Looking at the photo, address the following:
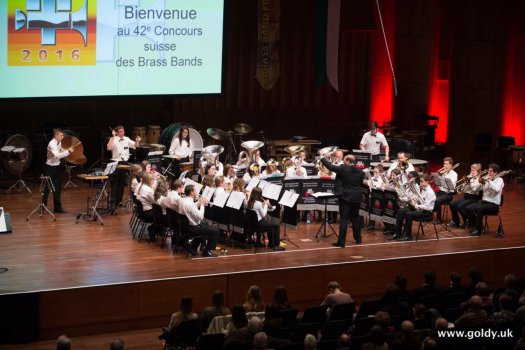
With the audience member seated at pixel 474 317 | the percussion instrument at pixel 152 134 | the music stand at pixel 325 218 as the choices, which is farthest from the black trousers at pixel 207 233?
the percussion instrument at pixel 152 134

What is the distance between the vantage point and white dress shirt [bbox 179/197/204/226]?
13297 mm

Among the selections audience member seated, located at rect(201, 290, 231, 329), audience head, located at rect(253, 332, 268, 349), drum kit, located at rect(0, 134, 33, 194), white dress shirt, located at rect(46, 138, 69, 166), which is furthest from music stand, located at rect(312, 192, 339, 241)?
audience head, located at rect(253, 332, 268, 349)

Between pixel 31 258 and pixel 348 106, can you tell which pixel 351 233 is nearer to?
pixel 31 258

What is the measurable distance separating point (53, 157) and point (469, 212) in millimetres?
6753

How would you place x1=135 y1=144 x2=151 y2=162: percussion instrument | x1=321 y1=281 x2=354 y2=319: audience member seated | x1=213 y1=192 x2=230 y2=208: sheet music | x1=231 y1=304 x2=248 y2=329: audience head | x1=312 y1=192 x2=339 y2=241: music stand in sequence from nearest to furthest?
1. x1=231 y1=304 x2=248 y2=329: audience head
2. x1=321 y1=281 x2=354 y2=319: audience member seated
3. x1=213 y1=192 x2=230 y2=208: sheet music
4. x1=312 y1=192 x2=339 y2=241: music stand
5. x1=135 y1=144 x2=151 y2=162: percussion instrument

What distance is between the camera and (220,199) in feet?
46.5

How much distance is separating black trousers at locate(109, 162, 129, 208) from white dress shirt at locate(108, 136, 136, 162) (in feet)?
0.90

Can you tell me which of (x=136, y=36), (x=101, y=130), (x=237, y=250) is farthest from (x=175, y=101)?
(x=237, y=250)

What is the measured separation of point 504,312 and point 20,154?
10192 mm

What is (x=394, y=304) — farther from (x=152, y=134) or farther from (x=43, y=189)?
(x=152, y=134)

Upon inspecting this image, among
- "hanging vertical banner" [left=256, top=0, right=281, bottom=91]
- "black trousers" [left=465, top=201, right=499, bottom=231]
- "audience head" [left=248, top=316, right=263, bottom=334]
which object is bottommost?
"audience head" [left=248, top=316, right=263, bottom=334]

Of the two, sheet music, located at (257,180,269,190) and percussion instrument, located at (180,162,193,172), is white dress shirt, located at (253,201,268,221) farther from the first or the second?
percussion instrument, located at (180,162,193,172)

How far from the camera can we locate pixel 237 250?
14.2 metres

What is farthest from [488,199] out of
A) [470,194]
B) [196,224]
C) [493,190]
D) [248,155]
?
[196,224]
